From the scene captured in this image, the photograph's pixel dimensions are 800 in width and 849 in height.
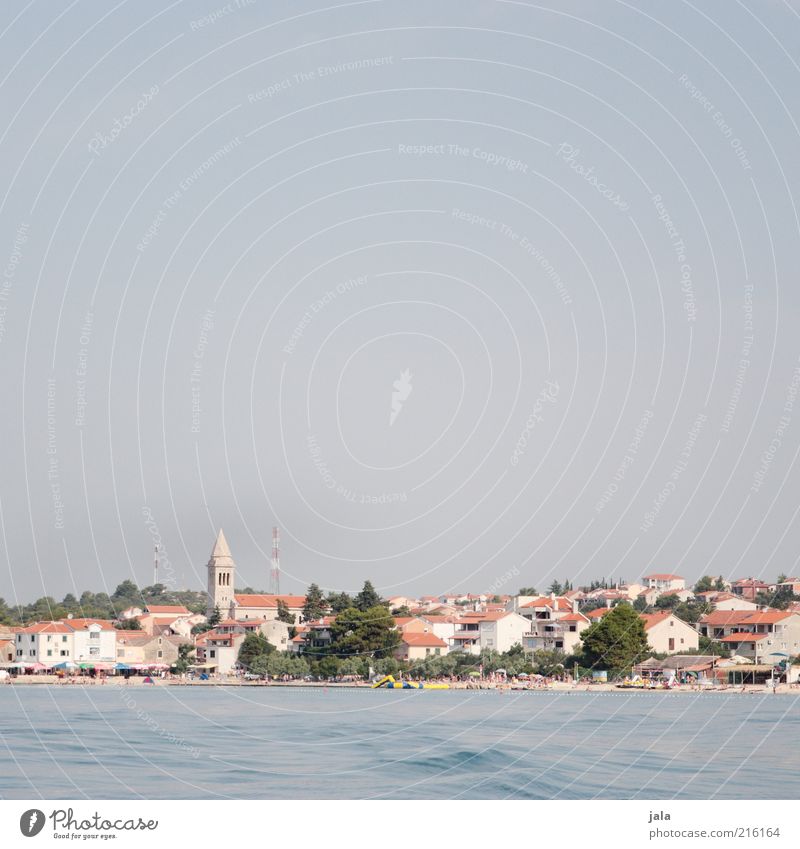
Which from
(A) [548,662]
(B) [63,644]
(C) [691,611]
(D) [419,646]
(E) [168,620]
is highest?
(E) [168,620]

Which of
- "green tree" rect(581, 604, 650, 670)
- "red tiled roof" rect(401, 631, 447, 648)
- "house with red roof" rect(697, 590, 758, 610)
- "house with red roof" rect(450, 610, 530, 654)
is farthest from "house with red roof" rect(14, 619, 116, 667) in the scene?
"house with red roof" rect(697, 590, 758, 610)

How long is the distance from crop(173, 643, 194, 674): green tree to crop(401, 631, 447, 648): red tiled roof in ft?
53.6

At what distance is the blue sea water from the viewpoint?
3325cm

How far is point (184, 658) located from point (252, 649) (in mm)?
7178

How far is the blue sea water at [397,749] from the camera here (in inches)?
1309

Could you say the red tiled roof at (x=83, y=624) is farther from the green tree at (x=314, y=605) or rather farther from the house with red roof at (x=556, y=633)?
the house with red roof at (x=556, y=633)

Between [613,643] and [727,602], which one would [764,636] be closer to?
[613,643]

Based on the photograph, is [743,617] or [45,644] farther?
[45,644]

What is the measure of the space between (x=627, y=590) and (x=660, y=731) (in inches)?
3578

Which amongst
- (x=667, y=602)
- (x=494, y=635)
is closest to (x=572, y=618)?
(x=494, y=635)

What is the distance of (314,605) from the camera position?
389 ft

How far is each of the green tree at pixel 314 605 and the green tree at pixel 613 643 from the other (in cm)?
3399

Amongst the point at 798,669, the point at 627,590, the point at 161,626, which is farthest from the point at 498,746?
the point at 627,590
